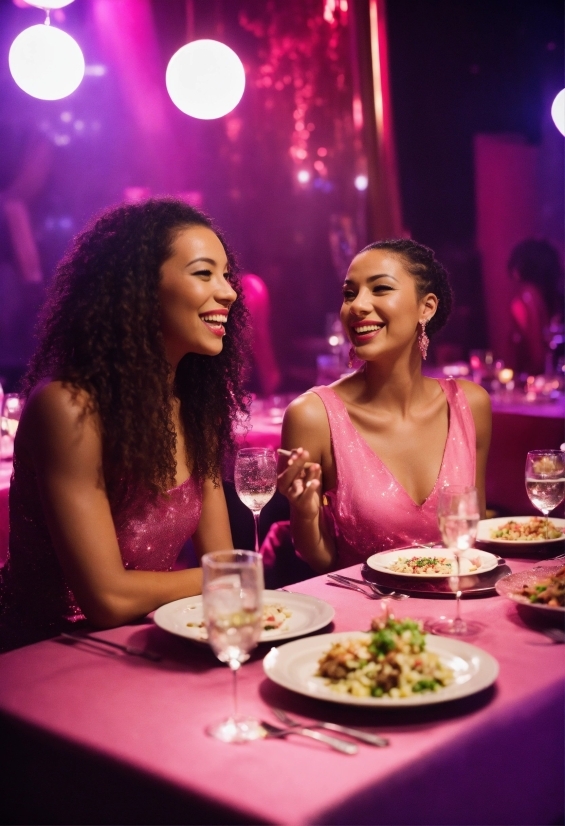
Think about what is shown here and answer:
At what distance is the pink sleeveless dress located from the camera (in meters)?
2.61

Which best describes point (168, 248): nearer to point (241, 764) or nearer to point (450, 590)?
point (450, 590)

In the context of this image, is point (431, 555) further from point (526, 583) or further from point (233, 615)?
point (233, 615)

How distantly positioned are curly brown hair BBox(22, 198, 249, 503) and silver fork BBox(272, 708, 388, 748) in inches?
33.0

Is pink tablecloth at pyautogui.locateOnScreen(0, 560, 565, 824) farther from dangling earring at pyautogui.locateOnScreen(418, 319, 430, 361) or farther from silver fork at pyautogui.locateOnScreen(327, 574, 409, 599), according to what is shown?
dangling earring at pyautogui.locateOnScreen(418, 319, 430, 361)

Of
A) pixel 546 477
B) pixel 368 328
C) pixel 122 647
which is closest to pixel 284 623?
pixel 122 647

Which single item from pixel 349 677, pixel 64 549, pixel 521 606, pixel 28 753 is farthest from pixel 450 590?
pixel 28 753

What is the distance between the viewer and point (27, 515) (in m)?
2.08

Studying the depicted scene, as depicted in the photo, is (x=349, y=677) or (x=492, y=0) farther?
(x=492, y=0)

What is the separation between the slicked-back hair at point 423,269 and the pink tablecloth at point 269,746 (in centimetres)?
144

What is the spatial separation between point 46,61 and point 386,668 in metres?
4.63

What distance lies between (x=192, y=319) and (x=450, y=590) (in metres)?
0.86

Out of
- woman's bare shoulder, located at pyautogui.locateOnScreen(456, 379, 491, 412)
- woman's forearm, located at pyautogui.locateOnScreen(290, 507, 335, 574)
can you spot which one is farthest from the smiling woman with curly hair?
woman's bare shoulder, located at pyautogui.locateOnScreen(456, 379, 491, 412)

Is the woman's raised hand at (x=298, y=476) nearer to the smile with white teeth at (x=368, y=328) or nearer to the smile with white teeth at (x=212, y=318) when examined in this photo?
the smile with white teeth at (x=212, y=318)

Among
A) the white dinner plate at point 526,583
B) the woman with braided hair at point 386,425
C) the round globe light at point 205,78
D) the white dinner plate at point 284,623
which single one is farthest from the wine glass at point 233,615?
the round globe light at point 205,78
